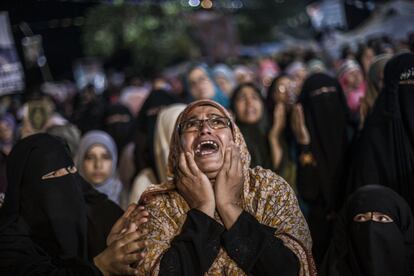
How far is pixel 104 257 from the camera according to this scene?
2742 mm

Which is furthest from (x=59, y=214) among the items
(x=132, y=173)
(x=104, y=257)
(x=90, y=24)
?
(x=90, y=24)

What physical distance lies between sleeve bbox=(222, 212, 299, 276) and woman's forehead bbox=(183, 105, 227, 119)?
60 centimetres

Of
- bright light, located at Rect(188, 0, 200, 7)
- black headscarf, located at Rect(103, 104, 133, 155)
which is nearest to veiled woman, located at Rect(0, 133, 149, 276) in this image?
black headscarf, located at Rect(103, 104, 133, 155)

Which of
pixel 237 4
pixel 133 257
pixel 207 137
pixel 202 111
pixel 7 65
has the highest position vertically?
pixel 237 4

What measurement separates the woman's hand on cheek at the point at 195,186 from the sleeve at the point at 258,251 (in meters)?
0.16

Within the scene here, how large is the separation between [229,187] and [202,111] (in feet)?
1.40

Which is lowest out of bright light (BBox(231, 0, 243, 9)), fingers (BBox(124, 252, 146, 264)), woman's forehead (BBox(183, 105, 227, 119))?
fingers (BBox(124, 252, 146, 264))

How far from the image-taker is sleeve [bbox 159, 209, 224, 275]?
233 cm

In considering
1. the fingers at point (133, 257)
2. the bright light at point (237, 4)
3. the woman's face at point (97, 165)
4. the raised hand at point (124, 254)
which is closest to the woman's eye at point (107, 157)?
the woman's face at point (97, 165)

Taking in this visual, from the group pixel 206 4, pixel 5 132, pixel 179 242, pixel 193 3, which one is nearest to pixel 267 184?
pixel 179 242

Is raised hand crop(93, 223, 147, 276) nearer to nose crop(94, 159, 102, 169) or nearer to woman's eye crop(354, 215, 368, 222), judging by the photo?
woman's eye crop(354, 215, 368, 222)

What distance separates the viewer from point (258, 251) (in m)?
2.32

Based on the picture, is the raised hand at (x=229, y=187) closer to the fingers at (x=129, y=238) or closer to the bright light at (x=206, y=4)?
the fingers at (x=129, y=238)

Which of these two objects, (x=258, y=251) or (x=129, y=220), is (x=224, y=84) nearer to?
(x=129, y=220)
